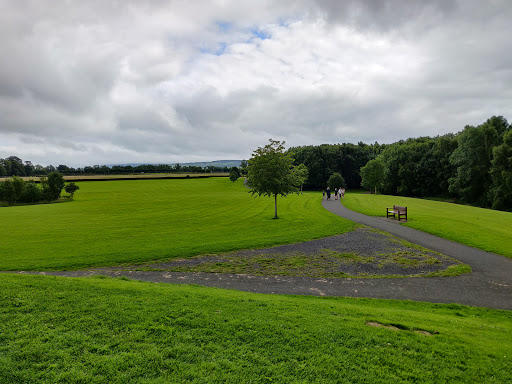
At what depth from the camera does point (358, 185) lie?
10369 cm

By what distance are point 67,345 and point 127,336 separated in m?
1.05

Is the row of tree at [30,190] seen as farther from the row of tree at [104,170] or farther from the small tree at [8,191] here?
the row of tree at [104,170]

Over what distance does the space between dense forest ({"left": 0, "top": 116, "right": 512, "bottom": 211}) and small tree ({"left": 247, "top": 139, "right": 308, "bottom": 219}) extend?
773 cm

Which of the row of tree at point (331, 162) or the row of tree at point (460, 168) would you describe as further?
the row of tree at point (331, 162)

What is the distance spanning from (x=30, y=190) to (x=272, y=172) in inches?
2158

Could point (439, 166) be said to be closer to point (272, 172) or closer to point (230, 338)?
point (272, 172)

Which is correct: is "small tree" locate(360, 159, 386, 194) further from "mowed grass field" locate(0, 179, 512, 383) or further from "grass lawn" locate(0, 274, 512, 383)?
"grass lawn" locate(0, 274, 512, 383)

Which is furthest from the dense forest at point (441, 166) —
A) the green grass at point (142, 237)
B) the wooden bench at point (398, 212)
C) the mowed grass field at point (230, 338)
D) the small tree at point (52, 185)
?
the small tree at point (52, 185)

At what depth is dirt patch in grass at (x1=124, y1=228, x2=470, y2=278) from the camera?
12.2 metres

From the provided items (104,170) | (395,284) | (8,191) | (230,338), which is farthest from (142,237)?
(104,170)

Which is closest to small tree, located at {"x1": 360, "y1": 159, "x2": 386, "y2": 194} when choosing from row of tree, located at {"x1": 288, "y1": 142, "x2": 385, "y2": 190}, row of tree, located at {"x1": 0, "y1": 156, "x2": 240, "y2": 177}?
row of tree, located at {"x1": 288, "y1": 142, "x2": 385, "y2": 190}

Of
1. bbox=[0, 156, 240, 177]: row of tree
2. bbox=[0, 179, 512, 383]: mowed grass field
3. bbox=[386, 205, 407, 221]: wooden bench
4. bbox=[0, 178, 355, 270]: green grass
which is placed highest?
bbox=[0, 156, 240, 177]: row of tree

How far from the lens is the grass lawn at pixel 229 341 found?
482 centimetres

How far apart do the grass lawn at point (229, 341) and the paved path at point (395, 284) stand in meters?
1.55
